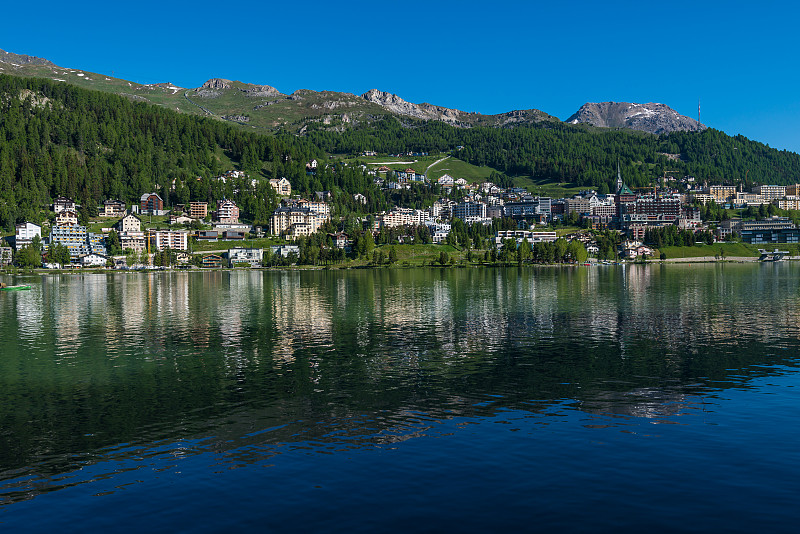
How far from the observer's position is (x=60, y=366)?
4522 centimetres

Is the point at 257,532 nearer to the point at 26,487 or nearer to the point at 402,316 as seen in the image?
the point at 26,487

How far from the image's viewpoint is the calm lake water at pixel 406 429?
1995 centimetres

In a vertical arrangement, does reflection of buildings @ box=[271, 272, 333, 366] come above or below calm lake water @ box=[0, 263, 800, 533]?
above

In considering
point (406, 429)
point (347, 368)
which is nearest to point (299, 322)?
point (347, 368)

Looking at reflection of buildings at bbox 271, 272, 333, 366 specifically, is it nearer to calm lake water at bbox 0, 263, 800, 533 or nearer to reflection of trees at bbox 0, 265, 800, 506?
reflection of trees at bbox 0, 265, 800, 506

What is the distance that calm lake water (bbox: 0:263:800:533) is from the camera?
19953 mm

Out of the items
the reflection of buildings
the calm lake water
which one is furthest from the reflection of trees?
the reflection of buildings

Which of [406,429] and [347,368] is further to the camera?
[347,368]

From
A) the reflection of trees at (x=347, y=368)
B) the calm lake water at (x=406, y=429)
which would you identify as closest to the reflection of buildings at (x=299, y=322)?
the reflection of trees at (x=347, y=368)

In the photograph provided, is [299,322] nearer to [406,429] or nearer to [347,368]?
[347,368]

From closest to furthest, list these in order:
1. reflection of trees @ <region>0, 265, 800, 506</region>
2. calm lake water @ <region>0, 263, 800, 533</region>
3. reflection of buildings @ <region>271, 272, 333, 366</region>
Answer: calm lake water @ <region>0, 263, 800, 533</region>
reflection of trees @ <region>0, 265, 800, 506</region>
reflection of buildings @ <region>271, 272, 333, 366</region>

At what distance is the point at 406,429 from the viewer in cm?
2842

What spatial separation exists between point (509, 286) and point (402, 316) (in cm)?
5359

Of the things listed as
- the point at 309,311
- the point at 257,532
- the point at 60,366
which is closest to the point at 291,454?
the point at 257,532
